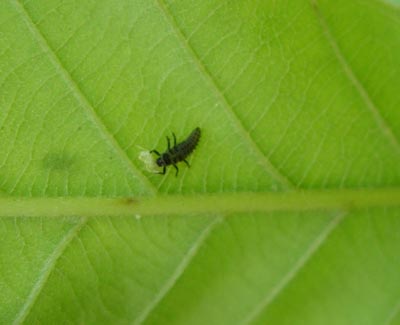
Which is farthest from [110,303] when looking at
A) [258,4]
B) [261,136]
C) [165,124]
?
[258,4]

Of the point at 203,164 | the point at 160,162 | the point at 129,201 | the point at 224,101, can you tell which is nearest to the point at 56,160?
the point at 129,201

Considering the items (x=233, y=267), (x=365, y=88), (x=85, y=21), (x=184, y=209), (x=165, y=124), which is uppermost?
(x=365, y=88)

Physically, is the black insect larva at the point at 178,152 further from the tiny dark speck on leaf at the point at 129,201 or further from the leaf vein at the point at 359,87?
the leaf vein at the point at 359,87

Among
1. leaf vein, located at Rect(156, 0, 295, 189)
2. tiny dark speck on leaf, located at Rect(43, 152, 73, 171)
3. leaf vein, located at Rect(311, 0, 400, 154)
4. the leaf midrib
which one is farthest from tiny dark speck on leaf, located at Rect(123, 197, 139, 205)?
leaf vein, located at Rect(311, 0, 400, 154)

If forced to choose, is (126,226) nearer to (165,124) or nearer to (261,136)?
(165,124)

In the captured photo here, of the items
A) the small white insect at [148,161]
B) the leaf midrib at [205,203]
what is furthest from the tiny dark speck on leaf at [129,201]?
the small white insect at [148,161]
